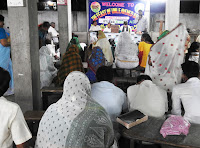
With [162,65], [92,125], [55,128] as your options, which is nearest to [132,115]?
[92,125]

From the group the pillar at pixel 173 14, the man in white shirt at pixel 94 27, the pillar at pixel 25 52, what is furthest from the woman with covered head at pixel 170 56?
the man in white shirt at pixel 94 27

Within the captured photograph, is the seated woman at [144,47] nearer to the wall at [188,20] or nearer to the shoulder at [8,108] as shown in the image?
the shoulder at [8,108]

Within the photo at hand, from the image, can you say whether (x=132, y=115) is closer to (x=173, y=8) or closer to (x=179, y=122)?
(x=179, y=122)

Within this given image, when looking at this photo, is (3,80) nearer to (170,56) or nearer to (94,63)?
(170,56)

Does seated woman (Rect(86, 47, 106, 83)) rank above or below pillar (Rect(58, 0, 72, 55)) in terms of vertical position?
below

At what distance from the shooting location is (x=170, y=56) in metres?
3.54

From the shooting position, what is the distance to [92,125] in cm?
171

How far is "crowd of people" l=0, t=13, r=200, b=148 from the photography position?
1679mm

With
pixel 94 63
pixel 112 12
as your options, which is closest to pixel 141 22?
pixel 112 12

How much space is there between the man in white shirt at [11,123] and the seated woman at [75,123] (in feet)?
0.59

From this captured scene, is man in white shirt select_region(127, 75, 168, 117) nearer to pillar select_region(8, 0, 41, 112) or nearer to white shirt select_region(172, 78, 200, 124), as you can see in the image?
white shirt select_region(172, 78, 200, 124)

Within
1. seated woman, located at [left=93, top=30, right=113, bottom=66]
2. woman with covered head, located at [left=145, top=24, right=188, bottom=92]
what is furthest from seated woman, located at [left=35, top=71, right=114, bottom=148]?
seated woman, located at [left=93, top=30, right=113, bottom=66]

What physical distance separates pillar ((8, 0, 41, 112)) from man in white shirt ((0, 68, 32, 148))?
60.5 inches

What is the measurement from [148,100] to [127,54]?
2.70 metres
